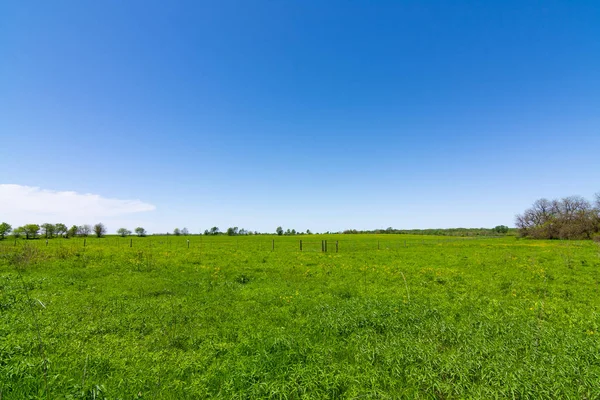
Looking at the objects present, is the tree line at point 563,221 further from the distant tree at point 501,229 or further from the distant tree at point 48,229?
the distant tree at point 48,229

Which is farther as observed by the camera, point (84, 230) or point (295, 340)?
point (84, 230)

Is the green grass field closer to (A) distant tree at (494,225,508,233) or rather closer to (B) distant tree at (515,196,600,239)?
(B) distant tree at (515,196,600,239)

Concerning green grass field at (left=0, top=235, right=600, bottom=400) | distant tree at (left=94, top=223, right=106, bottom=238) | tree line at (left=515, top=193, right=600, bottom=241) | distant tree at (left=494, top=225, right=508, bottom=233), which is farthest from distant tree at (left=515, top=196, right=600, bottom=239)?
distant tree at (left=94, top=223, right=106, bottom=238)

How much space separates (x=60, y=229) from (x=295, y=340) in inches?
5565

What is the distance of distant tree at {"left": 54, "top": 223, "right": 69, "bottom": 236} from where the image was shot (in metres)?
105

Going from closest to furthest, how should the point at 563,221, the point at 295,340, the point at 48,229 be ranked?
1. the point at 295,340
2. the point at 563,221
3. the point at 48,229

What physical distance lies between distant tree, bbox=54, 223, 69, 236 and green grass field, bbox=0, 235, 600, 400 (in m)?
126

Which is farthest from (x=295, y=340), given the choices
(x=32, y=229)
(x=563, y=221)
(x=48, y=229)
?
(x=48, y=229)

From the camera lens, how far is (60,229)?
347 feet

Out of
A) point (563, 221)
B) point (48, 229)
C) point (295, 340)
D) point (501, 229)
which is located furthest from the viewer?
point (501, 229)

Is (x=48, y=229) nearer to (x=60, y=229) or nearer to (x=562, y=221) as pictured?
(x=60, y=229)

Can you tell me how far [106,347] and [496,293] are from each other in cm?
1517

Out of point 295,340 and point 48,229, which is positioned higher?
point 48,229

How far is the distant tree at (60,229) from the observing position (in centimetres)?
10531
